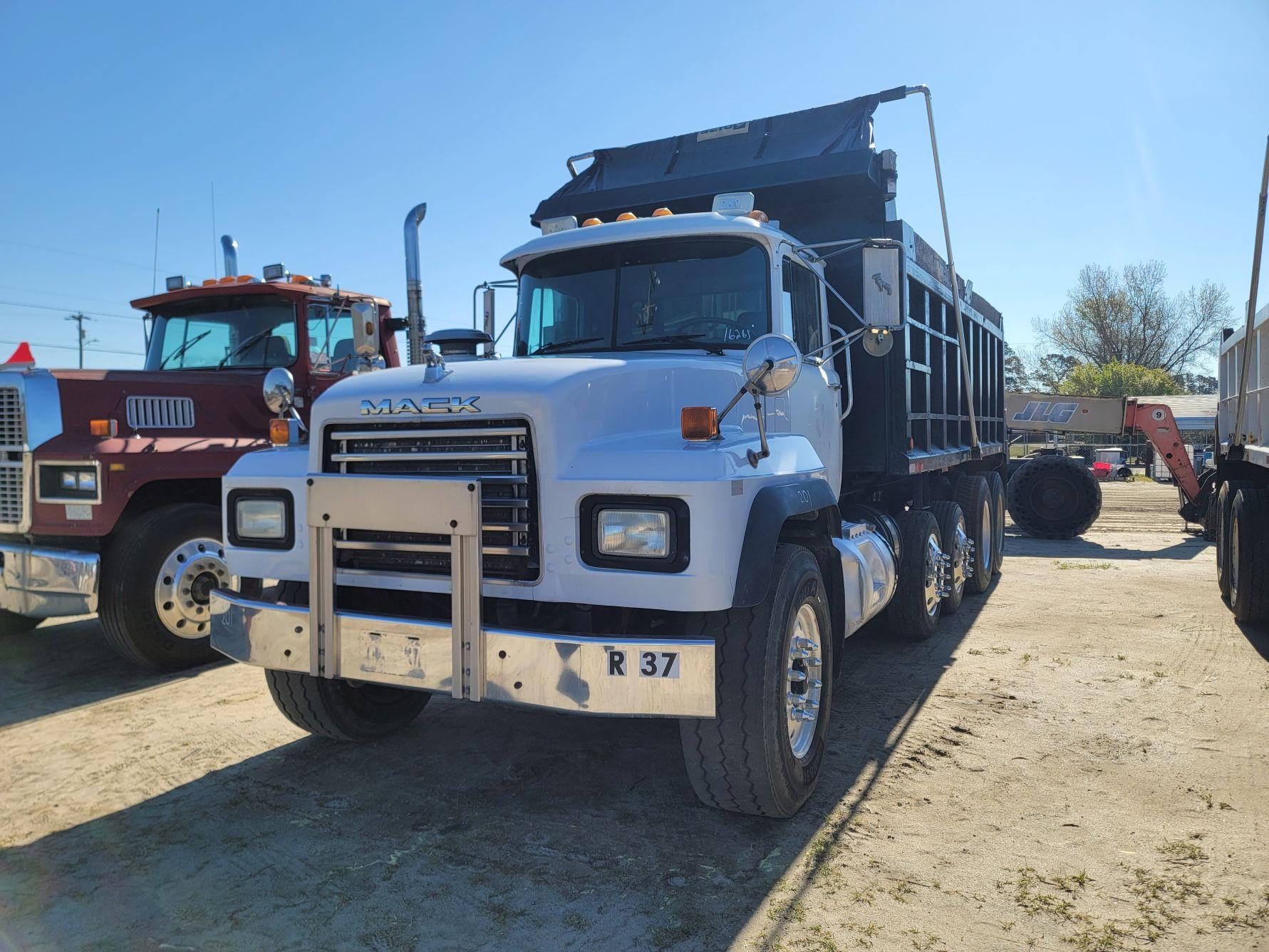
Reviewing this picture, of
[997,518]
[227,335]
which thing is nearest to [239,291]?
[227,335]

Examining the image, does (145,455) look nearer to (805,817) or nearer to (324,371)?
(324,371)

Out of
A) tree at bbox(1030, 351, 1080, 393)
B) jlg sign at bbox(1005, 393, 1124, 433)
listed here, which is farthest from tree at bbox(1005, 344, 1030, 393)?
jlg sign at bbox(1005, 393, 1124, 433)

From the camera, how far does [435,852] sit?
3.50 meters

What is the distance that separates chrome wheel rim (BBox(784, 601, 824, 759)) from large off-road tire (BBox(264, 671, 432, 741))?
179 centimetres

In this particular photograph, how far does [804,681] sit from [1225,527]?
248 inches

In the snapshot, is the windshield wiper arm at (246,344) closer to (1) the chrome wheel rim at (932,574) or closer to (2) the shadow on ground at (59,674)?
(2) the shadow on ground at (59,674)

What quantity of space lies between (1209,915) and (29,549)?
6564 millimetres

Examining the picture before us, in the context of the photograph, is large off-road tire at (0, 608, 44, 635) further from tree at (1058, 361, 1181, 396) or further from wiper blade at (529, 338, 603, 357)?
tree at (1058, 361, 1181, 396)

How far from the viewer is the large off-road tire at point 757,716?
11.1ft

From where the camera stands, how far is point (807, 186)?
20.9ft

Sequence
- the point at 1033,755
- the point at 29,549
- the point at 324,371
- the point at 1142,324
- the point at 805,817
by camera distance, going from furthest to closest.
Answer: the point at 1142,324 < the point at 324,371 < the point at 29,549 < the point at 1033,755 < the point at 805,817

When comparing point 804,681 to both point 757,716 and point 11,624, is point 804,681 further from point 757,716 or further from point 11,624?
point 11,624

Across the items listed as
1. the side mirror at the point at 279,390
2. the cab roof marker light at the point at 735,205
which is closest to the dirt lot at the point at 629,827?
the side mirror at the point at 279,390

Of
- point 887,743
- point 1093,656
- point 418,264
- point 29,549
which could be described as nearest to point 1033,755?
point 887,743
